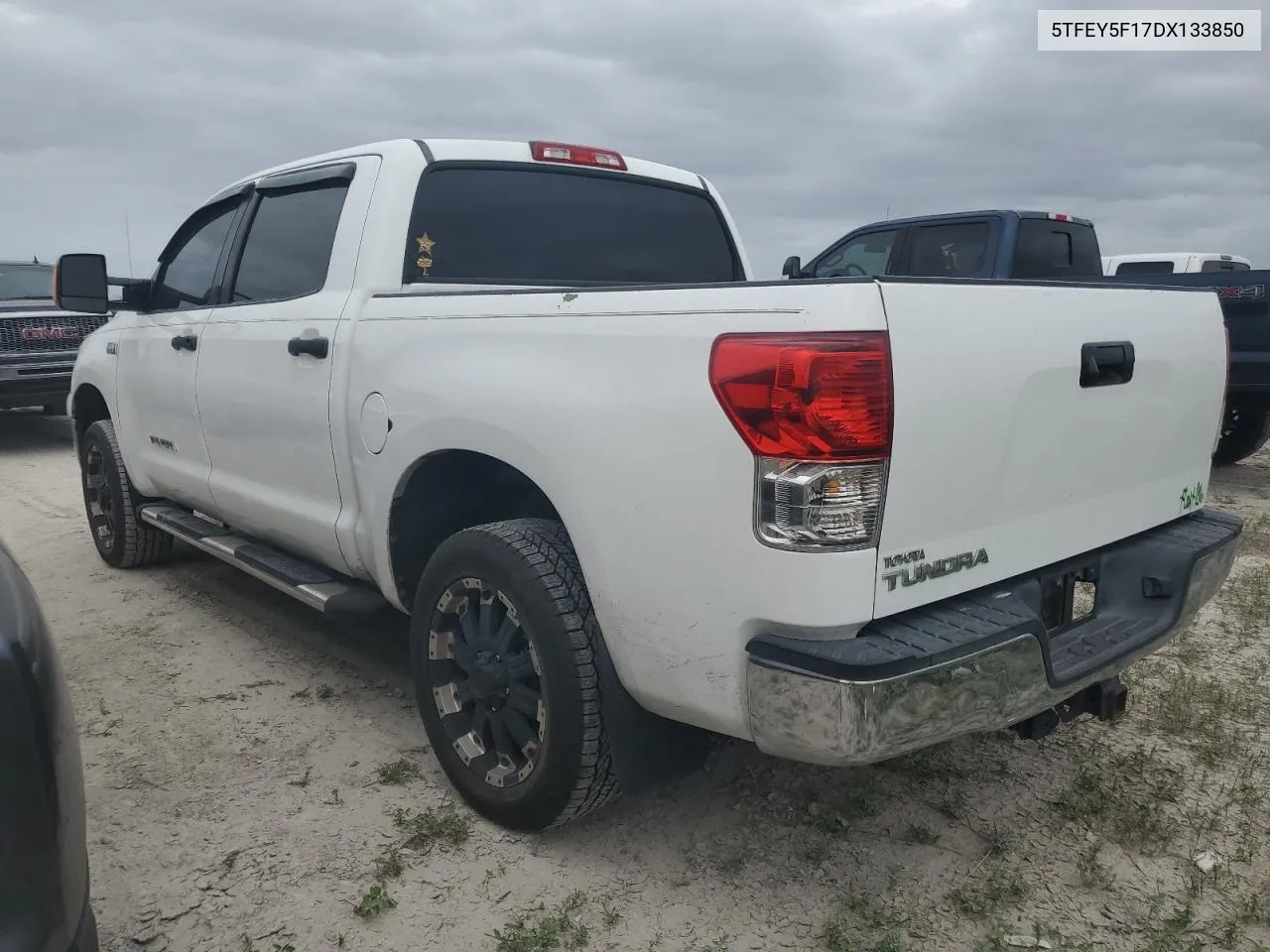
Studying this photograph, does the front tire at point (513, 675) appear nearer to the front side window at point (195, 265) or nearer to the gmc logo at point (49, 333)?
the front side window at point (195, 265)

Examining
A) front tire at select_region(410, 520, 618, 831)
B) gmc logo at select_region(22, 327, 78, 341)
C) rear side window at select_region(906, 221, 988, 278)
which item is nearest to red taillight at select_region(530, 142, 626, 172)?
front tire at select_region(410, 520, 618, 831)

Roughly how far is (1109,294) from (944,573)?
0.91 meters

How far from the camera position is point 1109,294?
2467 mm

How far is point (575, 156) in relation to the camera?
3674 millimetres

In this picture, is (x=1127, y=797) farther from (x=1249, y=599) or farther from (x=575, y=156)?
(x=575, y=156)

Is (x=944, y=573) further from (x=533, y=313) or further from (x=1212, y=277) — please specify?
(x=1212, y=277)

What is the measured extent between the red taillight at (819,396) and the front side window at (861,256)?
6747mm

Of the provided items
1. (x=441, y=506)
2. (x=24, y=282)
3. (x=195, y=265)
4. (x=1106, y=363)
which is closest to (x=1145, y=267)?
(x=1106, y=363)

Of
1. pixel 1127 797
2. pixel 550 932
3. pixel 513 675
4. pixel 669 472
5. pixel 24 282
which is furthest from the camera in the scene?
pixel 24 282

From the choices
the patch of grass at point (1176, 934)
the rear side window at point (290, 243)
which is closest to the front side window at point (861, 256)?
the rear side window at point (290, 243)

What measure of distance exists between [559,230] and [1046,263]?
5650 mm

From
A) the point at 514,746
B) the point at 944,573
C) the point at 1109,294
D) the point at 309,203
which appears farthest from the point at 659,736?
the point at 309,203

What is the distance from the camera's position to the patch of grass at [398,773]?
3039 millimetres

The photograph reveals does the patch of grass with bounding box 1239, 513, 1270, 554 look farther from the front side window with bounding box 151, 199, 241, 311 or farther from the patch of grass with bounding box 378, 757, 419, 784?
the front side window with bounding box 151, 199, 241, 311
